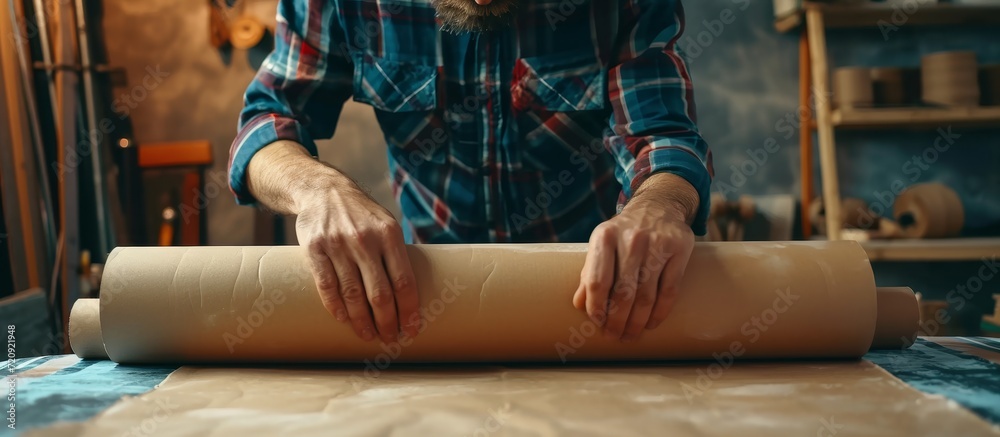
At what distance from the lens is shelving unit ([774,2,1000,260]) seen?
242cm

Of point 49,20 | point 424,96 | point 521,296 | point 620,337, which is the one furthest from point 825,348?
point 49,20

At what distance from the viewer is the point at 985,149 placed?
Result: 2756mm

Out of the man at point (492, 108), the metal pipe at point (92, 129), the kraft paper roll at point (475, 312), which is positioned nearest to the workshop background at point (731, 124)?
the metal pipe at point (92, 129)

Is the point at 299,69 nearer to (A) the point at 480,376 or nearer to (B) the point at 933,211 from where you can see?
(A) the point at 480,376

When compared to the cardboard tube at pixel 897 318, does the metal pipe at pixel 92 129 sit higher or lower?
higher

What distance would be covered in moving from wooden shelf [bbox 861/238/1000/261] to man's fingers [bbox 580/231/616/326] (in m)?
1.89

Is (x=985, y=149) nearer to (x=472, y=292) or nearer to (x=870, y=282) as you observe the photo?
(x=870, y=282)

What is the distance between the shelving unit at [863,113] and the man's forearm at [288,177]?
2.09 meters

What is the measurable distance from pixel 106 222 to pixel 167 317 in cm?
233

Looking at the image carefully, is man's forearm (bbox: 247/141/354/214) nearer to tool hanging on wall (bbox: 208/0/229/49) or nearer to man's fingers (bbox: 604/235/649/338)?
man's fingers (bbox: 604/235/649/338)

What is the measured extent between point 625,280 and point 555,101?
58 centimetres

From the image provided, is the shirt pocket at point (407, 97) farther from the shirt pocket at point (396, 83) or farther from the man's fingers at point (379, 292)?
the man's fingers at point (379, 292)

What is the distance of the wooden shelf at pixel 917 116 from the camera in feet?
8.01

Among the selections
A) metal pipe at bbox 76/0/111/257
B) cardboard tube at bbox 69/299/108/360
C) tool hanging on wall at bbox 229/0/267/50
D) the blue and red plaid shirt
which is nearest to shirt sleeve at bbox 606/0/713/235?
the blue and red plaid shirt
